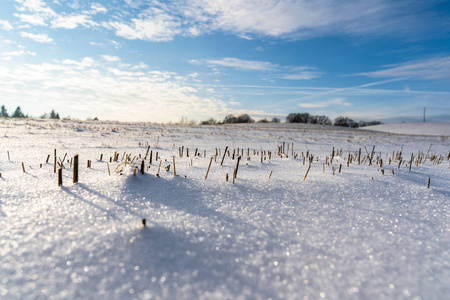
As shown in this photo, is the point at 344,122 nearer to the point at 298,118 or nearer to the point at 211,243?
the point at 298,118

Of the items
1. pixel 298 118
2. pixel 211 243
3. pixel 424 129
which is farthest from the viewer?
pixel 298 118

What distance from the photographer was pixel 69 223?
1024 millimetres

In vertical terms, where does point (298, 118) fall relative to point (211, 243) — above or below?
above

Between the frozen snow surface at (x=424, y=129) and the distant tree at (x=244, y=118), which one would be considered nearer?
the frozen snow surface at (x=424, y=129)

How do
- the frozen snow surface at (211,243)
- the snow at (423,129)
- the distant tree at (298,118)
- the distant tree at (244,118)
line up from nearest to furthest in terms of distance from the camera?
1. the frozen snow surface at (211,243)
2. the snow at (423,129)
3. the distant tree at (244,118)
4. the distant tree at (298,118)

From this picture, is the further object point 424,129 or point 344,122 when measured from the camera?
point 344,122

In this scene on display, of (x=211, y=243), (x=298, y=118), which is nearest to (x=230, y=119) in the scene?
(x=298, y=118)

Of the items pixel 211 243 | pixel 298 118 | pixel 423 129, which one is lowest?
pixel 211 243

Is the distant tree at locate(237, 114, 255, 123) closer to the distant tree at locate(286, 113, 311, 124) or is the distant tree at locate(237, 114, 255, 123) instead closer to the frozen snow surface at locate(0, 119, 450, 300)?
the distant tree at locate(286, 113, 311, 124)

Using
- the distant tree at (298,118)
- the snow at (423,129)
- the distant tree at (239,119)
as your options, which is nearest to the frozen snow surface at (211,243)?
the snow at (423,129)

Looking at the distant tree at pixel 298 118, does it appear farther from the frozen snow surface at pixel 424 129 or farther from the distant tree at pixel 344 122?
the frozen snow surface at pixel 424 129

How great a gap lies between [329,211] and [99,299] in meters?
1.10

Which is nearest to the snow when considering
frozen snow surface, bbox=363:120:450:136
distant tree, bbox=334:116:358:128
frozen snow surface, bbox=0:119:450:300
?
frozen snow surface, bbox=363:120:450:136

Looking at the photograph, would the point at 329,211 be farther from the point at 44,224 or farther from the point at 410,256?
the point at 44,224
